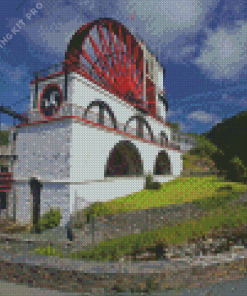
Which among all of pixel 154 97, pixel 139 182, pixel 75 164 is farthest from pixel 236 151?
pixel 75 164

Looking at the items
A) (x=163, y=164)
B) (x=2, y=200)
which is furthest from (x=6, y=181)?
(x=163, y=164)

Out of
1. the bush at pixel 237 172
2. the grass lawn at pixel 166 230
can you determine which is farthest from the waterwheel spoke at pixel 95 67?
the bush at pixel 237 172

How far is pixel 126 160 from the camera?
14492 mm

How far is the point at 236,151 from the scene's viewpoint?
2539 cm

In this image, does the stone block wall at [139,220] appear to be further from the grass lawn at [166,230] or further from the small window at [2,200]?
the small window at [2,200]

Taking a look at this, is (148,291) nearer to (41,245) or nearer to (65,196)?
(41,245)

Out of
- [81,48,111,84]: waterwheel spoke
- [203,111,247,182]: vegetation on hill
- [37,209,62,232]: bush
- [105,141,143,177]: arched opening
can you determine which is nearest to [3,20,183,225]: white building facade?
[105,141,143,177]: arched opening

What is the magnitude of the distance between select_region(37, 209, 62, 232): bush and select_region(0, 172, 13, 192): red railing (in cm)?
298

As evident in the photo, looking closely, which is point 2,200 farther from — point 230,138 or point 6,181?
point 230,138

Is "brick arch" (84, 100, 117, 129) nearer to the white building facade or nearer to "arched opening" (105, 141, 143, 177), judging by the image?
the white building facade

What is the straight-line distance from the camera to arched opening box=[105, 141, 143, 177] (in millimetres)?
14062

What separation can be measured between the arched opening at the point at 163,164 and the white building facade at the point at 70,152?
403 cm

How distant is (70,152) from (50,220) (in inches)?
116

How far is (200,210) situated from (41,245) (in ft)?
17.8
